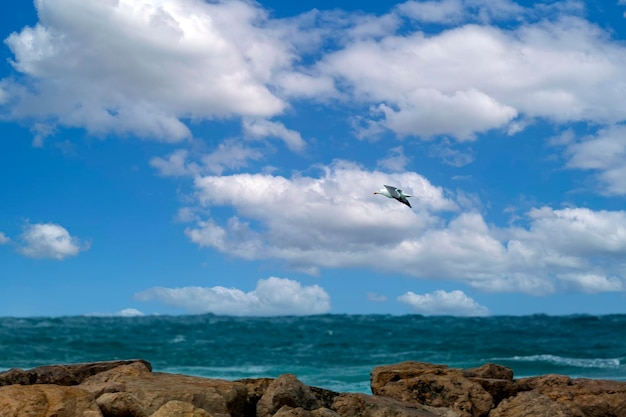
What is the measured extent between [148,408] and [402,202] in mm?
4184

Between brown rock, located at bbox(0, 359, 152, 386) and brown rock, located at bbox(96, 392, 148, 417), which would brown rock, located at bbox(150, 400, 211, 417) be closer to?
brown rock, located at bbox(96, 392, 148, 417)

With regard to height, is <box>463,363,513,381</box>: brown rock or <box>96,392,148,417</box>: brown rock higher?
<box>463,363,513,381</box>: brown rock

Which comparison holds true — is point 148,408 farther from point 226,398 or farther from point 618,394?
point 618,394

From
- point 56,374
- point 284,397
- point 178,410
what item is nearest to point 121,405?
point 178,410

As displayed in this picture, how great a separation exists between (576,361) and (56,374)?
18.9m

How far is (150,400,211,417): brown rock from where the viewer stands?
5867 mm

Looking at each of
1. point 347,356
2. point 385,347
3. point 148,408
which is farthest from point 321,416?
point 385,347

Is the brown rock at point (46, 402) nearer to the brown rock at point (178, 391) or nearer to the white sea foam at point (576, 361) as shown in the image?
the brown rock at point (178, 391)

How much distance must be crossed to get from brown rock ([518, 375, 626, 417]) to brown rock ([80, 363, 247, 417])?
3.48m

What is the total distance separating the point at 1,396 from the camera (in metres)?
6.27

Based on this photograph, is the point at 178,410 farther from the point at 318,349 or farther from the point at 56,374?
the point at 318,349

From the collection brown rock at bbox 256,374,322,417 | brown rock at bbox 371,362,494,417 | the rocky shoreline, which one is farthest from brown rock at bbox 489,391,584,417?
brown rock at bbox 256,374,322,417

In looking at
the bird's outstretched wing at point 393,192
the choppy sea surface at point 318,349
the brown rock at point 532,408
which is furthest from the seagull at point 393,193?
the choppy sea surface at point 318,349

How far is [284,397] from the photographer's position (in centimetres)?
704
